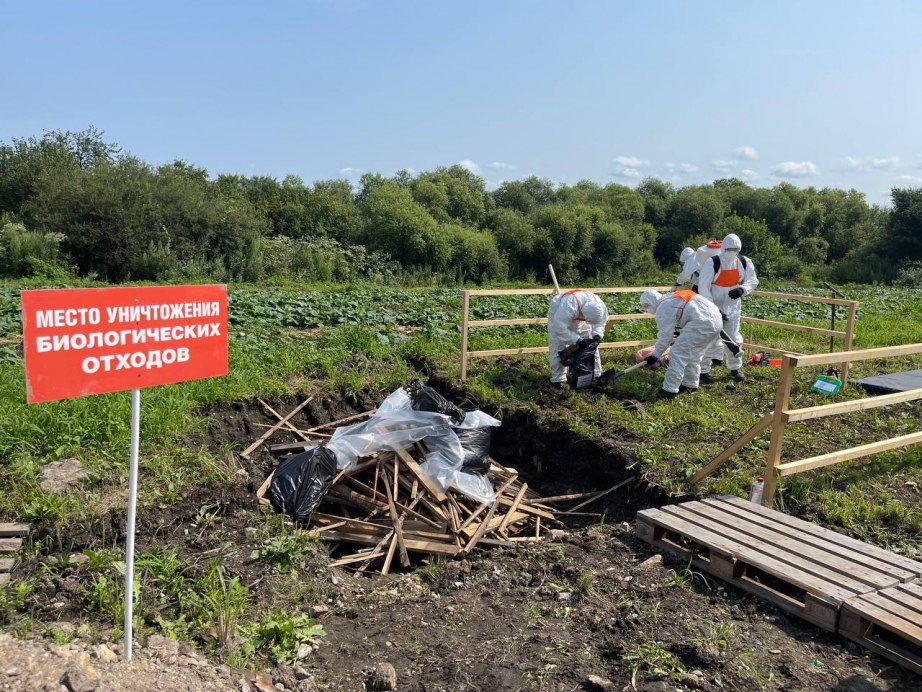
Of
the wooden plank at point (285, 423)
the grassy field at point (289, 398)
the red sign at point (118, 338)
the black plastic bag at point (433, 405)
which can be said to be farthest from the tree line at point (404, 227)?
the red sign at point (118, 338)

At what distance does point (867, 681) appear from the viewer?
3.41 m

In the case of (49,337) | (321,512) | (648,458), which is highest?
(49,337)

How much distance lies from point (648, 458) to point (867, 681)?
2.89 meters

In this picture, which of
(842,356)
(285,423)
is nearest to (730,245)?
(842,356)

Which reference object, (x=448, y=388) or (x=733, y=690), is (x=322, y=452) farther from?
(x=733, y=690)

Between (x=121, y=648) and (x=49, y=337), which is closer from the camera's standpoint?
(x=49, y=337)

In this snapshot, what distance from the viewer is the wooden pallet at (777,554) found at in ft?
13.1

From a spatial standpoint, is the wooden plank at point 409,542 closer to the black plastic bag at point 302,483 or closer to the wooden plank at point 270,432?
the black plastic bag at point 302,483

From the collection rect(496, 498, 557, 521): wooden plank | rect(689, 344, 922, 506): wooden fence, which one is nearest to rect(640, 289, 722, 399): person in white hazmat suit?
rect(689, 344, 922, 506): wooden fence

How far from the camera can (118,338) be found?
10.7ft

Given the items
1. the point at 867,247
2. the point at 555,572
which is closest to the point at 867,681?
the point at 555,572

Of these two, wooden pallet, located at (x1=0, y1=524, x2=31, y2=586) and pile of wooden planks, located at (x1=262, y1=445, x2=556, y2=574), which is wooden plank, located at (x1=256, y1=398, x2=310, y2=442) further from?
wooden pallet, located at (x1=0, y1=524, x2=31, y2=586)

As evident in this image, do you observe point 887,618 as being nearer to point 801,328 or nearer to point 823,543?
point 823,543

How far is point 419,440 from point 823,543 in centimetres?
334
